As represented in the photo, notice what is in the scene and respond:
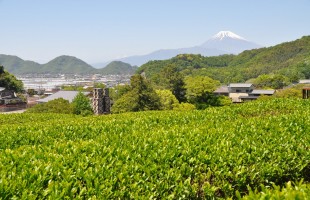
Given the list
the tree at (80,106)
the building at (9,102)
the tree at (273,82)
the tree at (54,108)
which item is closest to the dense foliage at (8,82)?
the building at (9,102)

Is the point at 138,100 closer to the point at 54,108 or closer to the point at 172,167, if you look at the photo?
the point at 54,108

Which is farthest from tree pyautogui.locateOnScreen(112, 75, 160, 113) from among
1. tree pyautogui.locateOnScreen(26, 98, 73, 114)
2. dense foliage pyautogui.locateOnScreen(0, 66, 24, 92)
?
→ dense foliage pyautogui.locateOnScreen(0, 66, 24, 92)

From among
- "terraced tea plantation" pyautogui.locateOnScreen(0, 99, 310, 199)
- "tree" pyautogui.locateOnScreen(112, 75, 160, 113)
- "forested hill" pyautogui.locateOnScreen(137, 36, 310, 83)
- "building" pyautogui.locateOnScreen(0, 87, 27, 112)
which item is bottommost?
"building" pyautogui.locateOnScreen(0, 87, 27, 112)

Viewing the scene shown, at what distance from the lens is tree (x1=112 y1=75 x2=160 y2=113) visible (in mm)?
47375

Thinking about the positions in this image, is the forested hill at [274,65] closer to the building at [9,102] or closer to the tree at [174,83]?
the tree at [174,83]

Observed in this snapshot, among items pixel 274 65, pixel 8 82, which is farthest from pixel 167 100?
pixel 274 65

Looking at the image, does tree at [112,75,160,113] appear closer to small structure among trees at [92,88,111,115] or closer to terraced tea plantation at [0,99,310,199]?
small structure among trees at [92,88,111,115]

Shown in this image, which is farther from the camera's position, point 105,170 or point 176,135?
point 176,135

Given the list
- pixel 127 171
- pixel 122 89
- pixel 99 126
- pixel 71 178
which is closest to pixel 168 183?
pixel 127 171

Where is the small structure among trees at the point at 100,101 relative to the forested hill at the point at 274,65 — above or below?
below

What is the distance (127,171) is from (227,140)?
341 cm

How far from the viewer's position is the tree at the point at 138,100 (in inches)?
1865

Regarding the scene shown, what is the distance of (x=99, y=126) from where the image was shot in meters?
11.9

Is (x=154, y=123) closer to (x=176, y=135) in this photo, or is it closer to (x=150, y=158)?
(x=176, y=135)
